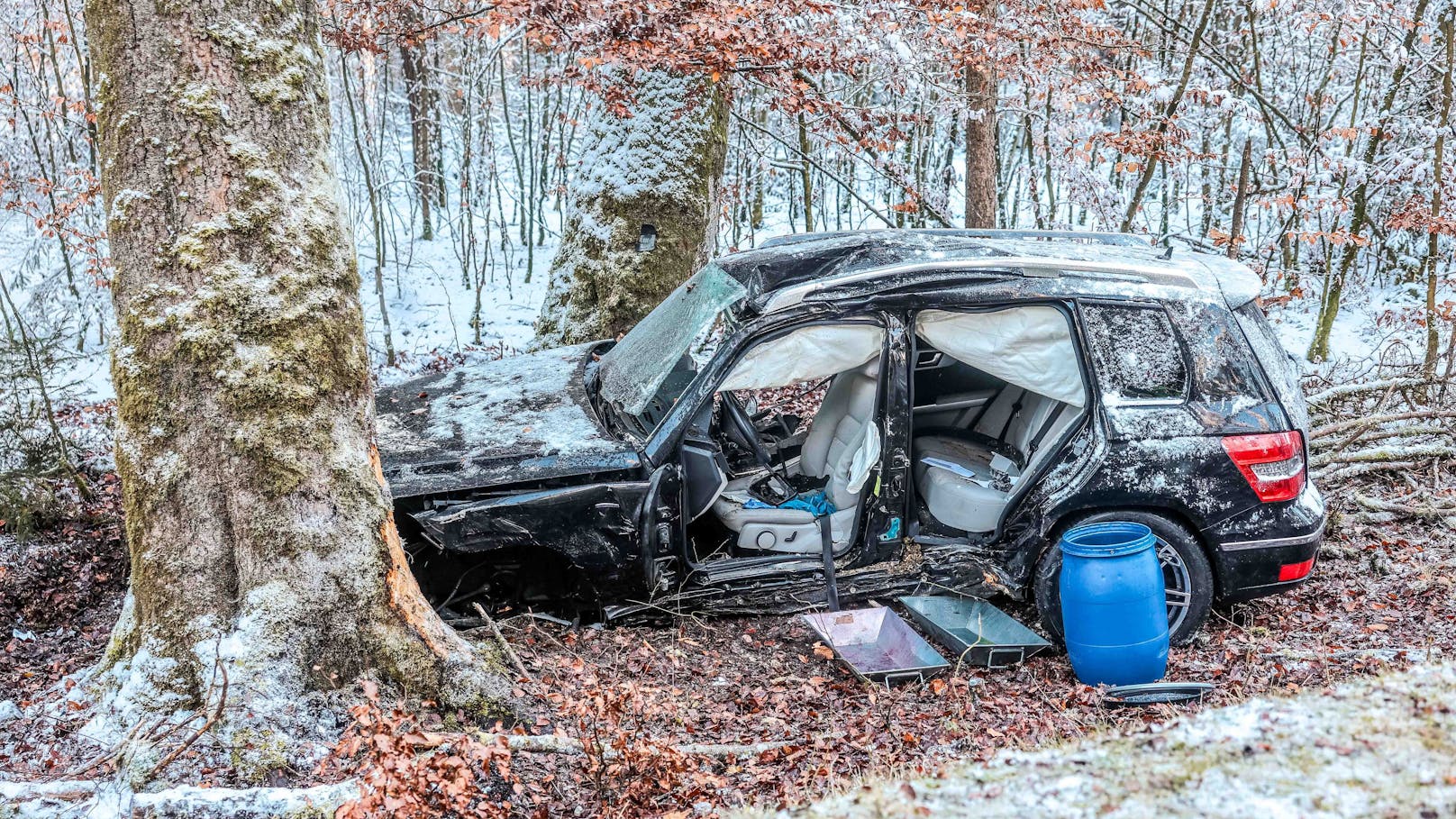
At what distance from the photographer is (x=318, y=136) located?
333cm

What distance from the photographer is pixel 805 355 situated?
451 cm

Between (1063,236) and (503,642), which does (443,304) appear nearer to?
(1063,236)

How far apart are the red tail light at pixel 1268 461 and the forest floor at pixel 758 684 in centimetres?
71

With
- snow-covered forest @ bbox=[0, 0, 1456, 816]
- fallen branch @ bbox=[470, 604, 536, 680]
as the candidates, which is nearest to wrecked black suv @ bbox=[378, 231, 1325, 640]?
fallen branch @ bbox=[470, 604, 536, 680]

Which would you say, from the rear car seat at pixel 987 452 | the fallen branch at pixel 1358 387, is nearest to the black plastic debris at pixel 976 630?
the rear car seat at pixel 987 452

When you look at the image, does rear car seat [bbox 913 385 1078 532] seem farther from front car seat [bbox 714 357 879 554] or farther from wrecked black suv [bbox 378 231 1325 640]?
front car seat [bbox 714 357 879 554]

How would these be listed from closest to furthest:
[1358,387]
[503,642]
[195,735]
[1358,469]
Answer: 1. [195,735]
2. [503,642]
3. [1358,469]
4. [1358,387]

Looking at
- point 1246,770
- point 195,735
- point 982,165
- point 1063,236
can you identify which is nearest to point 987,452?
point 1063,236

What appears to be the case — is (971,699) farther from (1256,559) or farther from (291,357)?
(291,357)

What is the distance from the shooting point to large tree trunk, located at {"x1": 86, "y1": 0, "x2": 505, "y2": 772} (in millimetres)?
3086

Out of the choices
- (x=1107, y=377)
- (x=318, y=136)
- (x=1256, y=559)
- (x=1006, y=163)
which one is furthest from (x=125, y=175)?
(x=1006, y=163)

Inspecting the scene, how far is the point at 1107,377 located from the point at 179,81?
3.83 metres

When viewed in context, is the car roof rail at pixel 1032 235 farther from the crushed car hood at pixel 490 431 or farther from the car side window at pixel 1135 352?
the crushed car hood at pixel 490 431

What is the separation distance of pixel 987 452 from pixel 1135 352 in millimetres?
993
